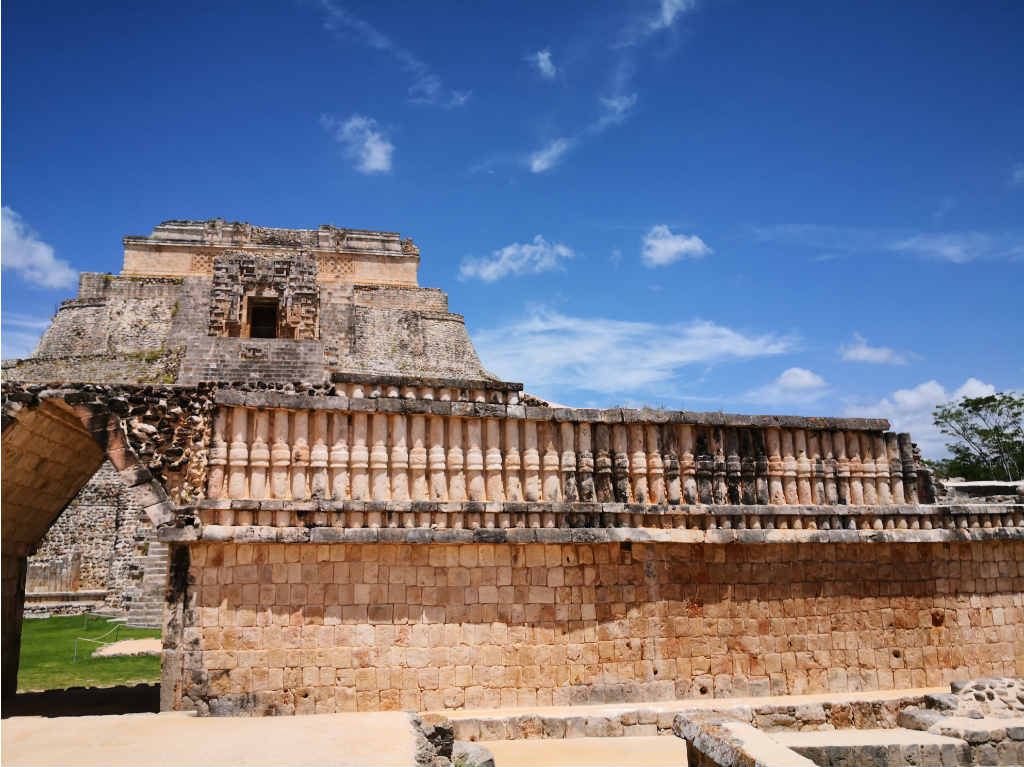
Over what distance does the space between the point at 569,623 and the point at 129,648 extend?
10.6 meters

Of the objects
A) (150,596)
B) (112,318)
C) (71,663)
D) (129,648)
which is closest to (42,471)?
(71,663)

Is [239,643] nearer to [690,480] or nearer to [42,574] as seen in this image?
[690,480]

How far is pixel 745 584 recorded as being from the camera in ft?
27.4

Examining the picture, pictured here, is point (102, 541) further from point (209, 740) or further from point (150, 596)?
point (209, 740)

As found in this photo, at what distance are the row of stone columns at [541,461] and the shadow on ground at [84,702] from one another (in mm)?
2976

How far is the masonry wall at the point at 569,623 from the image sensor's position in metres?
7.01

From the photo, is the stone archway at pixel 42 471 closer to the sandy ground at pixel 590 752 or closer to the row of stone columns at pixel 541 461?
the row of stone columns at pixel 541 461

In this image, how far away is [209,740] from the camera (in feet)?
18.7

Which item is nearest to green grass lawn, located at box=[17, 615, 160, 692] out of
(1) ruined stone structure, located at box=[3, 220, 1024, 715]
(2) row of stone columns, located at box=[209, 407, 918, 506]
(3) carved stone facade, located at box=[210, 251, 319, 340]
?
(1) ruined stone structure, located at box=[3, 220, 1024, 715]

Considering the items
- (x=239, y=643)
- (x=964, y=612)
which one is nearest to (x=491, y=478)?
(x=239, y=643)

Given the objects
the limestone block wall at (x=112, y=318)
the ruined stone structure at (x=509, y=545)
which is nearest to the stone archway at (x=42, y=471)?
the ruined stone structure at (x=509, y=545)

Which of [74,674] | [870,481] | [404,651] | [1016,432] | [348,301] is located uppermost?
[348,301]

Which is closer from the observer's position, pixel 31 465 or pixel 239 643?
pixel 239 643

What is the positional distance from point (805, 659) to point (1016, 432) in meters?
29.8
